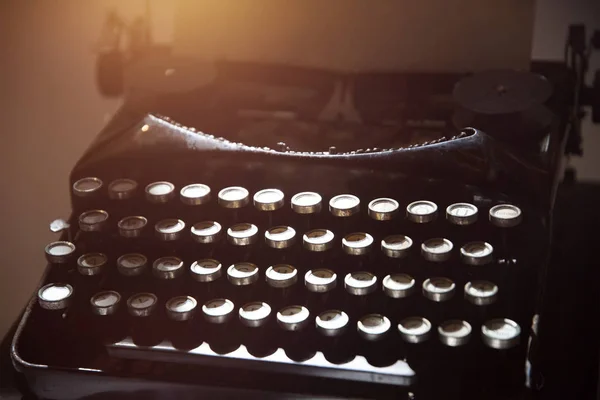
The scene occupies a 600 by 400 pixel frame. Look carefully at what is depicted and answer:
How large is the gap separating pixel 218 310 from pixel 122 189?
251 millimetres

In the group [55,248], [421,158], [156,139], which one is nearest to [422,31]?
[421,158]

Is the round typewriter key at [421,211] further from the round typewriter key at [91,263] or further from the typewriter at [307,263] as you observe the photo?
the round typewriter key at [91,263]

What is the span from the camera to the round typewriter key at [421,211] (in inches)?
41.3

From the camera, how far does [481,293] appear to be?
0.98 metres

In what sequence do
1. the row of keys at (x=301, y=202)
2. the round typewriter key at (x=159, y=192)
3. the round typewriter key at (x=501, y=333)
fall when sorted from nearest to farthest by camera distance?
the round typewriter key at (x=501, y=333)
the row of keys at (x=301, y=202)
the round typewriter key at (x=159, y=192)

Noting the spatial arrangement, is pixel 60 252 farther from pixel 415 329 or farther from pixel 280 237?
pixel 415 329

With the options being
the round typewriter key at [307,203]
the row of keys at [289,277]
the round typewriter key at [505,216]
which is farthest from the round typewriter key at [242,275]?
the round typewriter key at [505,216]

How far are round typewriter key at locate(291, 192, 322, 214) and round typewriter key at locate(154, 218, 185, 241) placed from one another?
6.6 inches

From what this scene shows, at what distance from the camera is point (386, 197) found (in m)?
1.10

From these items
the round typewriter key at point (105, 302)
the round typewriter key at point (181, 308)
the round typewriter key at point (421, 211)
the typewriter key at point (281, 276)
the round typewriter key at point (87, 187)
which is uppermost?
the round typewriter key at point (87, 187)

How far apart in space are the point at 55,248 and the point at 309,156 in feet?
1.29

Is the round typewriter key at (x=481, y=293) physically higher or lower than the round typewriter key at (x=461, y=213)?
lower

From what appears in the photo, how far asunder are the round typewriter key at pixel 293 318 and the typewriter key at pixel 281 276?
3 cm

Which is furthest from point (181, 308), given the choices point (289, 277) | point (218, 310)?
point (289, 277)
